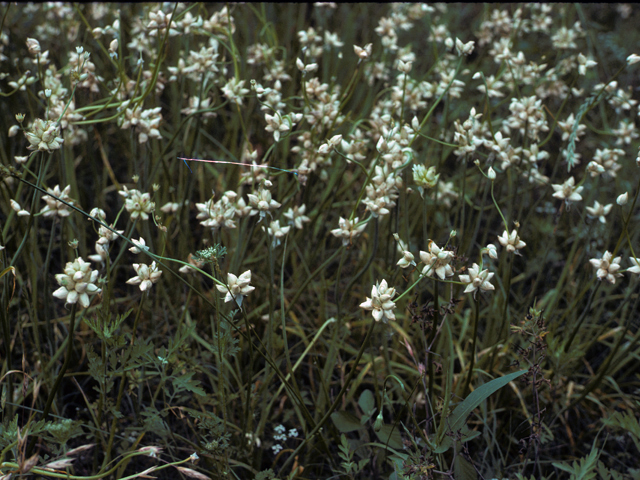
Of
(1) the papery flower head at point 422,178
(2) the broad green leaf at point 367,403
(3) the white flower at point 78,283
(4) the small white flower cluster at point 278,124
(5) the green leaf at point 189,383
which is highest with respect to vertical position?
(4) the small white flower cluster at point 278,124

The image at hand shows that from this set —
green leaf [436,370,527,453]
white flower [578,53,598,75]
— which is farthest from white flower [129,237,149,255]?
white flower [578,53,598,75]

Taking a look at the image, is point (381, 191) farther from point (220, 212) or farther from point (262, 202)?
point (220, 212)

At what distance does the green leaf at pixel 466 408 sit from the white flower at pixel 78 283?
1.04 metres

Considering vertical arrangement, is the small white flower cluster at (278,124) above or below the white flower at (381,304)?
above

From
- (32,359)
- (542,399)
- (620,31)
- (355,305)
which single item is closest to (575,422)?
(542,399)

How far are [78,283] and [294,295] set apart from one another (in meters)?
1.12

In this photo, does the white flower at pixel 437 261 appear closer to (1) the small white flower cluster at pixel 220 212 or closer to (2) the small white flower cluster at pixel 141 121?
(1) the small white flower cluster at pixel 220 212

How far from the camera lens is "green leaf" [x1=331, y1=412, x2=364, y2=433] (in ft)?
5.48

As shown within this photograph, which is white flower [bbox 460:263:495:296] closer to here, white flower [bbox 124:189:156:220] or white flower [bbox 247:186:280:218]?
white flower [bbox 247:186:280:218]

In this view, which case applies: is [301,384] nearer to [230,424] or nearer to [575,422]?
Result: [230,424]

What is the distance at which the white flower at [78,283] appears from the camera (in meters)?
1.32

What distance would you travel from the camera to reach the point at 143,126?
71.3 inches

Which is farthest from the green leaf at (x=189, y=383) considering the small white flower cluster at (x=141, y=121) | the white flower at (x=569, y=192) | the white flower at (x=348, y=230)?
the white flower at (x=569, y=192)

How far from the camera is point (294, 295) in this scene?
2314mm
